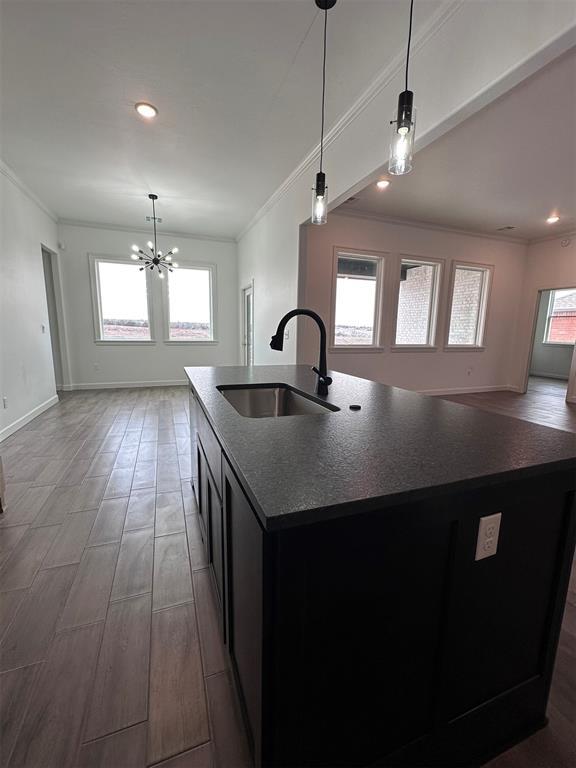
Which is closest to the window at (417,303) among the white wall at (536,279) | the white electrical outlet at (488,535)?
the white wall at (536,279)

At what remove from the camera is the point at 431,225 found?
5.72 metres

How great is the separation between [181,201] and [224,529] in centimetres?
538

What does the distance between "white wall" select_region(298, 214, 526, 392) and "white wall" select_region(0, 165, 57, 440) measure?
3582mm

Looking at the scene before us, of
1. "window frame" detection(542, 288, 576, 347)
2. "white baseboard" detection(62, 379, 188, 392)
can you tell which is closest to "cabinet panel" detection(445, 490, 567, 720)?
"white baseboard" detection(62, 379, 188, 392)

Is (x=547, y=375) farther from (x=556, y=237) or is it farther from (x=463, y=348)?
(x=463, y=348)

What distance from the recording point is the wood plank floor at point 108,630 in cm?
104

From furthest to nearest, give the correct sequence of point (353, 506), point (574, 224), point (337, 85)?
point (574, 224), point (337, 85), point (353, 506)

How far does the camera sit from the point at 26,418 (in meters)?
4.30

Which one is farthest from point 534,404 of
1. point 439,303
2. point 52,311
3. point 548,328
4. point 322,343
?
point 52,311

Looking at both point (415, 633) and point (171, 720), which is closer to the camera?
point (415, 633)

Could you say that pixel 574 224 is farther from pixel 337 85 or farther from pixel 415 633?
pixel 415 633

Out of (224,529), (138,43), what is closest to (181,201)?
(138,43)

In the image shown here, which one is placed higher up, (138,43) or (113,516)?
(138,43)

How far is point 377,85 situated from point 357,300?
323cm
